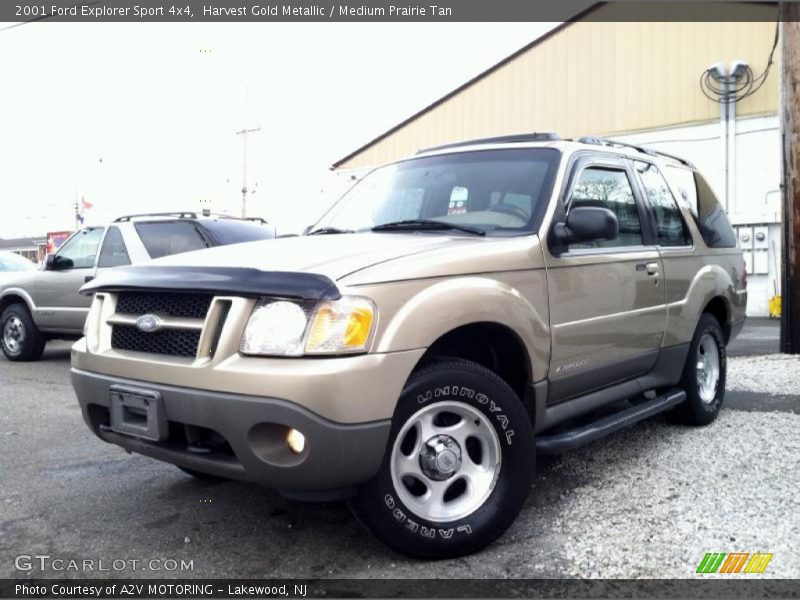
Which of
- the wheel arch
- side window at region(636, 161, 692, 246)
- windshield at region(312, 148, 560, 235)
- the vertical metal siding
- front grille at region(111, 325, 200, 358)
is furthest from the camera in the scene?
the vertical metal siding

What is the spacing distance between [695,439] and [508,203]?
87.1 inches

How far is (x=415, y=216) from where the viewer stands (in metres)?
3.98

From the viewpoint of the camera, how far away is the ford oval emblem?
9.73 ft

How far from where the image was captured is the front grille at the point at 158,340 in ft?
9.50

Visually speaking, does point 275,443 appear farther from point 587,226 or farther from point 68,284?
point 68,284

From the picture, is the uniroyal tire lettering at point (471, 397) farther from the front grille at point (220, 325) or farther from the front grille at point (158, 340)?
the front grille at point (158, 340)

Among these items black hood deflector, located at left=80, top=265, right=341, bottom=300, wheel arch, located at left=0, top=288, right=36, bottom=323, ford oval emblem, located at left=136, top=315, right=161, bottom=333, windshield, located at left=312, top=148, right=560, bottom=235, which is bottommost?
wheel arch, located at left=0, top=288, right=36, bottom=323

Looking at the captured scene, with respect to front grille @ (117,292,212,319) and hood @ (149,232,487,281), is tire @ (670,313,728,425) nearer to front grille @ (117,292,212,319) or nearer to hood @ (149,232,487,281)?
hood @ (149,232,487,281)

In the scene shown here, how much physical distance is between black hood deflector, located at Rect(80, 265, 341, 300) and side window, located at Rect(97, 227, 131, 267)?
5380mm

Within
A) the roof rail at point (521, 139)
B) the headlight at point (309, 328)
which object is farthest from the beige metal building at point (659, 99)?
the headlight at point (309, 328)

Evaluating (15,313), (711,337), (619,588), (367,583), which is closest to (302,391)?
(367,583)

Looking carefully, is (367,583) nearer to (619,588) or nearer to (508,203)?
(619,588)

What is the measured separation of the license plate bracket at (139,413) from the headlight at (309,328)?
1.49 feet

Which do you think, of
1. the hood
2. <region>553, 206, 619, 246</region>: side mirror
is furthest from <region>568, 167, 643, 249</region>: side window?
the hood
